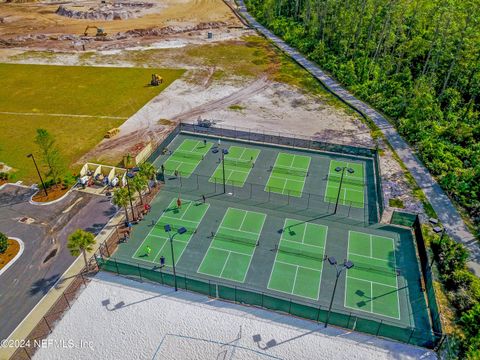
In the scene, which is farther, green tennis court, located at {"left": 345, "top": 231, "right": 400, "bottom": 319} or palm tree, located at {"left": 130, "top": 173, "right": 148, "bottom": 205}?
palm tree, located at {"left": 130, "top": 173, "right": 148, "bottom": 205}

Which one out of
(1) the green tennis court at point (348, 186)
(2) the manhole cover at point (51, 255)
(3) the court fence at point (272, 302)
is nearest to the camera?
(3) the court fence at point (272, 302)

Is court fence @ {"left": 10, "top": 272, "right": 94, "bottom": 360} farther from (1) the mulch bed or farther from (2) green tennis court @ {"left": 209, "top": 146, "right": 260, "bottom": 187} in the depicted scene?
(2) green tennis court @ {"left": 209, "top": 146, "right": 260, "bottom": 187}

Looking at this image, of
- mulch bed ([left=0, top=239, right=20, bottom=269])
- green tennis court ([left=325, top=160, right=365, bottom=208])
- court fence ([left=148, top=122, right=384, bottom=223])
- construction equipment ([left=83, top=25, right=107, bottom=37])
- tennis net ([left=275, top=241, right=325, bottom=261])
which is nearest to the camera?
mulch bed ([left=0, top=239, right=20, bottom=269])

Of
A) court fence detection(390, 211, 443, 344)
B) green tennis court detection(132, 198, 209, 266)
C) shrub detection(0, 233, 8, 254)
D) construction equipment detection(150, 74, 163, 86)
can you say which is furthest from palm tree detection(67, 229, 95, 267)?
construction equipment detection(150, 74, 163, 86)

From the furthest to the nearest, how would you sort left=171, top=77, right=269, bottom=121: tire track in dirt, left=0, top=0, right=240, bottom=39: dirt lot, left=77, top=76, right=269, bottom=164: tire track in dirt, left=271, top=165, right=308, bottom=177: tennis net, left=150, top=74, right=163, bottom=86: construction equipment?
left=0, top=0, right=240, bottom=39: dirt lot, left=150, top=74, right=163, bottom=86: construction equipment, left=171, top=77, right=269, bottom=121: tire track in dirt, left=77, top=76, right=269, bottom=164: tire track in dirt, left=271, top=165, right=308, bottom=177: tennis net

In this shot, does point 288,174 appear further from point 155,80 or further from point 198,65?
point 198,65

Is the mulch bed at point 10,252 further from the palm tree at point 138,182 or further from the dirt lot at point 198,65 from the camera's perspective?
the dirt lot at point 198,65

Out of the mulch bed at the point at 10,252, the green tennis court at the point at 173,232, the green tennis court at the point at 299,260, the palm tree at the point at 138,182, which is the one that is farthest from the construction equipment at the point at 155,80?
the green tennis court at the point at 299,260
